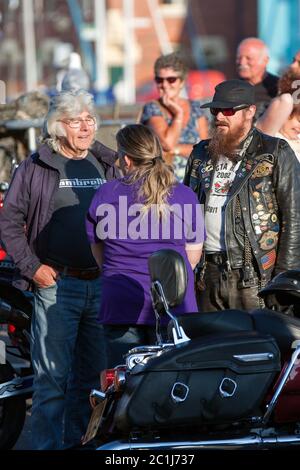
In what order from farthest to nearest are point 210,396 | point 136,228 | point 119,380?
1. point 136,228
2. point 119,380
3. point 210,396

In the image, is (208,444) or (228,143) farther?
(228,143)

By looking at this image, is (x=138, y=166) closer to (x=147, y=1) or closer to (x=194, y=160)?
(x=194, y=160)

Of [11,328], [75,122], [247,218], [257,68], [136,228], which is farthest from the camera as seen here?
[257,68]

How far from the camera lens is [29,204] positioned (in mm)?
5805

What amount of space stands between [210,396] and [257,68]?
16.9 feet

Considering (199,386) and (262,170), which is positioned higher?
(262,170)

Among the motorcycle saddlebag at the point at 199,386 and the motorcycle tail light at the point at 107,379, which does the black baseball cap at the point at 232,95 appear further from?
the motorcycle saddlebag at the point at 199,386

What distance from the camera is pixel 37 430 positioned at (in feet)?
18.8

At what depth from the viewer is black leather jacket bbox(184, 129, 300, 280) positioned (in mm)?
5660

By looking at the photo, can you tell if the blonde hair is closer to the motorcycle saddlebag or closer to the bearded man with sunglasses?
the bearded man with sunglasses

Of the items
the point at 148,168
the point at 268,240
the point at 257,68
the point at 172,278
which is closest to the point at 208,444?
the point at 172,278

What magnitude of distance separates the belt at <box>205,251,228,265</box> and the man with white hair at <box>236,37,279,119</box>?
3.17 metres

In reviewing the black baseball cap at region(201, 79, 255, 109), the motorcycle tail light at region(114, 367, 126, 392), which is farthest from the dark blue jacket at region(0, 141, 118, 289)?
the motorcycle tail light at region(114, 367, 126, 392)

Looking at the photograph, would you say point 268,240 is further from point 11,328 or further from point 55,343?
point 11,328
